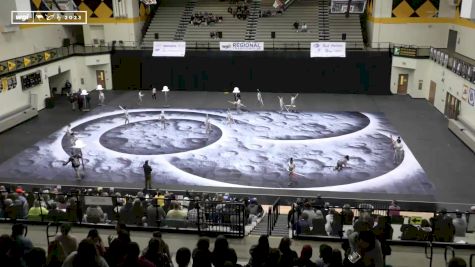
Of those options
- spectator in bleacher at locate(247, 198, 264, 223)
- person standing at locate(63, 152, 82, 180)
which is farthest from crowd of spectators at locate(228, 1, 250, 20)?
spectator in bleacher at locate(247, 198, 264, 223)

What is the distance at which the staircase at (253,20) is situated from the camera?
3634 centimetres

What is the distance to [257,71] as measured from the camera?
113ft

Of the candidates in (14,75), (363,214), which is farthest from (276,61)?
(363,214)

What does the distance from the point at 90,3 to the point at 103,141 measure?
17.7 metres

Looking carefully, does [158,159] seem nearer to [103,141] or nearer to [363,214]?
[103,141]

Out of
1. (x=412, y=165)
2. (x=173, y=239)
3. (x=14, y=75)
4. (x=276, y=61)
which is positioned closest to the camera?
(x=173, y=239)

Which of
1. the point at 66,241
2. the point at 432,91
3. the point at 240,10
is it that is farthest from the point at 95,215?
the point at 240,10

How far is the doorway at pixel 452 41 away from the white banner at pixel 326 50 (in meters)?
7.84

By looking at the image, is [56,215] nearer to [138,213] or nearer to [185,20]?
[138,213]

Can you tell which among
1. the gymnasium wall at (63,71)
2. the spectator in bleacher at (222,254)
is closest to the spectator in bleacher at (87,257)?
the spectator in bleacher at (222,254)

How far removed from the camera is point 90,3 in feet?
122

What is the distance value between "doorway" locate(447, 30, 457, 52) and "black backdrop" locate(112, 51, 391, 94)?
14.1ft

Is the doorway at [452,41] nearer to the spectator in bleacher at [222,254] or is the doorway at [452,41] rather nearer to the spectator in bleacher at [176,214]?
the spectator in bleacher at [176,214]

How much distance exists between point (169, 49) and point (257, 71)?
6.59 metres
